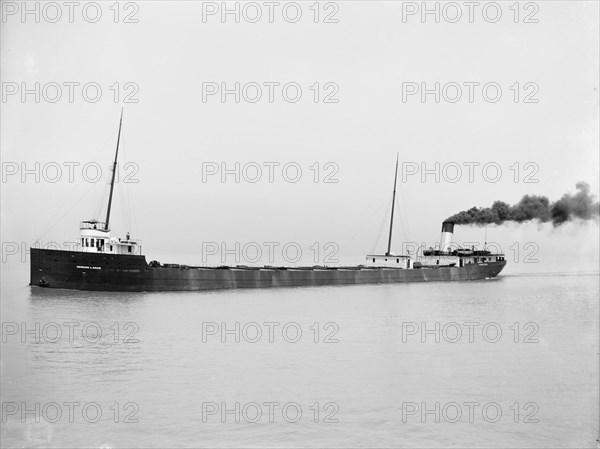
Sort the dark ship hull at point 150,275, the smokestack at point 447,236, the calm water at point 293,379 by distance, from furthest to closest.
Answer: the smokestack at point 447,236, the dark ship hull at point 150,275, the calm water at point 293,379

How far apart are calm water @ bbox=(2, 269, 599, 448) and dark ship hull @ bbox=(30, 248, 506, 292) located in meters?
6.19

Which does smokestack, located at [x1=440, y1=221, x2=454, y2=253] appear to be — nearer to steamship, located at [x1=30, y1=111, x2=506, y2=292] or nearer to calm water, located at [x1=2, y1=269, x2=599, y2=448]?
steamship, located at [x1=30, y1=111, x2=506, y2=292]

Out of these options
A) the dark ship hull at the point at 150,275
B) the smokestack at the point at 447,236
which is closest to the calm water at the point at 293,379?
the dark ship hull at the point at 150,275

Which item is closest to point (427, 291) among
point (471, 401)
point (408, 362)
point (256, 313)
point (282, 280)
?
point (282, 280)

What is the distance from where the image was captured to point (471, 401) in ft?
49.0

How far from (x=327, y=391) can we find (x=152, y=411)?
4.33 meters

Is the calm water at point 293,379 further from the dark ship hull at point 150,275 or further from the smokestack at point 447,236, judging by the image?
the smokestack at point 447,236

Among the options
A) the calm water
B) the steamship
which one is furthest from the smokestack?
the calm water

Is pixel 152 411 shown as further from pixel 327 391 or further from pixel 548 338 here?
pixel 548 338

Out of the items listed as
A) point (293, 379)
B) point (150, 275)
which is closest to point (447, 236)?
point (150, 275)

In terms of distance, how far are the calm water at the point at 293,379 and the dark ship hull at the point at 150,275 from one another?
20.3 feet

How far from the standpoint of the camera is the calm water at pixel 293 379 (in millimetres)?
12836

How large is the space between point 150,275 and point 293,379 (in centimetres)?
2362

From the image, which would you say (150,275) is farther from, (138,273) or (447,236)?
(447,236)
